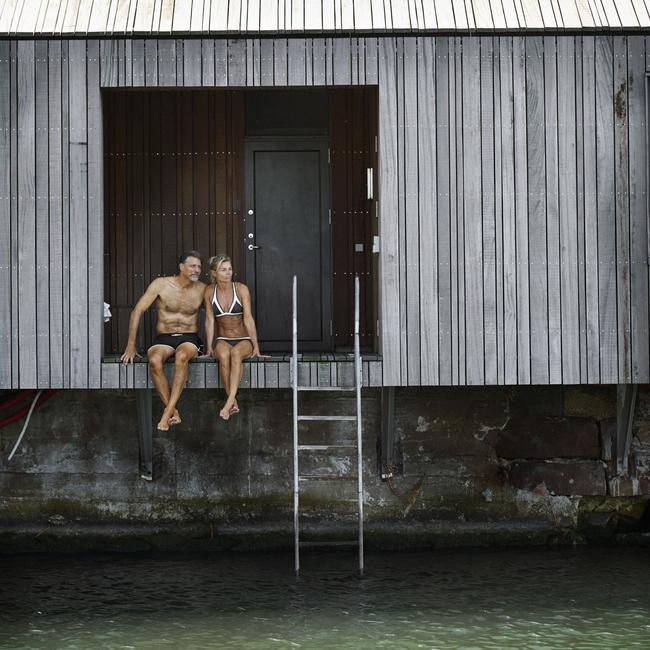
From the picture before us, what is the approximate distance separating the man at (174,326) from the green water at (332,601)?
1.52 m

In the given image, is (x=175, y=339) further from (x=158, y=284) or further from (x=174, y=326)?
(x=158, y=284)

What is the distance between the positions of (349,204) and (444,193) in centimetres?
219

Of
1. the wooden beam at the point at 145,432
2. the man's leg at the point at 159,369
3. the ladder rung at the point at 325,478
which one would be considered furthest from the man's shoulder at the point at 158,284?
the ladder rung at the point at 325,478

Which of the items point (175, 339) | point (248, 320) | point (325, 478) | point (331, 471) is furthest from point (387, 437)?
point (175, 339)

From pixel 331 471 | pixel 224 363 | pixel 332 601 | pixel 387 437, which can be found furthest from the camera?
pixel 331 471

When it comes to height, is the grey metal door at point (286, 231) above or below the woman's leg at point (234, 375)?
above

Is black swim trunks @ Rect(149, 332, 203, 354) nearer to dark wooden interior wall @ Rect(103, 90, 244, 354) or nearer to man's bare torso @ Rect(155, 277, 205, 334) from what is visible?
man's bare torso @ Rect(155, 277, 205, 334)

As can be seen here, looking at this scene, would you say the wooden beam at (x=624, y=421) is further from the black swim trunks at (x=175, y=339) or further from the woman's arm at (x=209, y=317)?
the black swim trunks at (x=175, y=339)

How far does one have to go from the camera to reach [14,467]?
1098 cm

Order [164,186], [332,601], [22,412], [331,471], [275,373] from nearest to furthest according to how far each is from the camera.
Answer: [332,601], [275,373], [22,412], [331,471], [164,186]

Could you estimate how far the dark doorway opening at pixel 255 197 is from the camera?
441 inches

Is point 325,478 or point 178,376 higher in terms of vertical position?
point 178,376

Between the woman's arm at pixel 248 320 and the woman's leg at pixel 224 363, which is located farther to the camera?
the woman's arm at pixel 248 320

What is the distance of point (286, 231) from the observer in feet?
37.4
